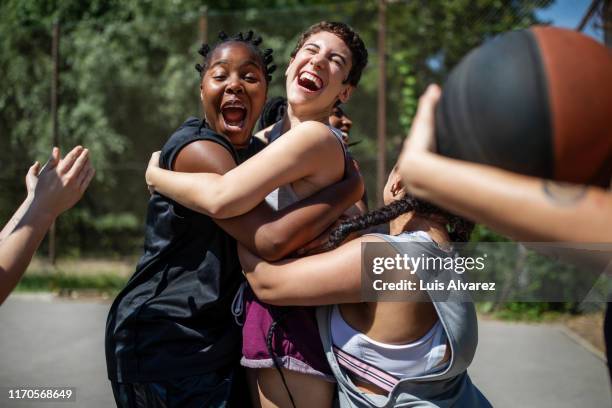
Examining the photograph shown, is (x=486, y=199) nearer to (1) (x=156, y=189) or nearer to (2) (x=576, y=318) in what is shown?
(1) (x=156, y=189)

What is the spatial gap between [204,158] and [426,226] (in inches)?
28.7

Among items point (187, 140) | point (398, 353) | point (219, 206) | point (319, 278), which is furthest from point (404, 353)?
point (187, 140)

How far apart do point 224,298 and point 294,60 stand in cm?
97

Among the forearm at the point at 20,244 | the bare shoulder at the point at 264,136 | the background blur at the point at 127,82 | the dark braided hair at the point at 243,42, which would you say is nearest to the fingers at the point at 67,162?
the forearm at the point at 20,244

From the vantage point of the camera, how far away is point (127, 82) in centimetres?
1047

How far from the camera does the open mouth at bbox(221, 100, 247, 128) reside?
214cm

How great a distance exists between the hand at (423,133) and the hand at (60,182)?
1109 millimetres

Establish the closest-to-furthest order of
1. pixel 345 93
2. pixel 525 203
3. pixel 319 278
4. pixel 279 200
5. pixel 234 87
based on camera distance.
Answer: pixel 525 203
pixel 319 278
pixel 279 200
pixel 234 87
pixel 345 93

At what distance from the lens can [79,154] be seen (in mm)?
1934

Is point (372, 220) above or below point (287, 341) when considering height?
above

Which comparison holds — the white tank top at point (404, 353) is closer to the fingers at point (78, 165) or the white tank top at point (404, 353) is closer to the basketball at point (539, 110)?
the basketball at point (539, 110)

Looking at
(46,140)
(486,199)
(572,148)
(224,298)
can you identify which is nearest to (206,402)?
(224,298)

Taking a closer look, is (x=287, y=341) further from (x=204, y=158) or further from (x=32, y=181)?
(x=32, y=181)

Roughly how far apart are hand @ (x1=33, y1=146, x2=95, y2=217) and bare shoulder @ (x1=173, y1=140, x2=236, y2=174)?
1.01ft
